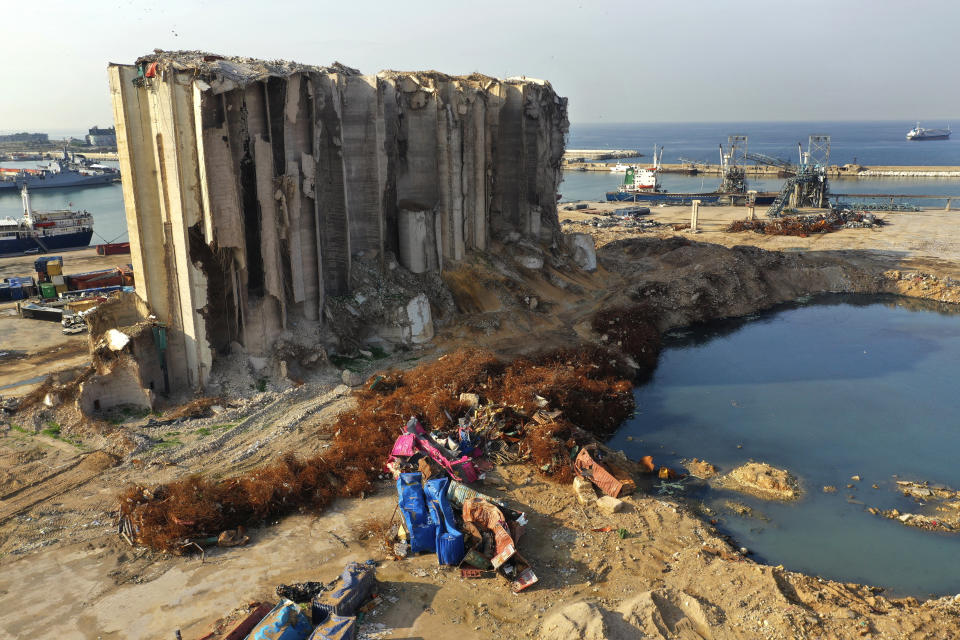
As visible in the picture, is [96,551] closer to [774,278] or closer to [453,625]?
[453,625]

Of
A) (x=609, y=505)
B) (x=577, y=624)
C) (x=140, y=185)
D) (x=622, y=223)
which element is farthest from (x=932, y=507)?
(x=622, y=223)

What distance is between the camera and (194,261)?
18.2m

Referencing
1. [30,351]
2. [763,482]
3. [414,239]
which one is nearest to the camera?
[763,482]

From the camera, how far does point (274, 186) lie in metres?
19.6

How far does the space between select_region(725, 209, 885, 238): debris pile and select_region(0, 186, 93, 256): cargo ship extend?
44.1 m

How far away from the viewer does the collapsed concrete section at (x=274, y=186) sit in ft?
58.6

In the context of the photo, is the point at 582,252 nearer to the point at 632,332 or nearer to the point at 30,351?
the point at 632,332

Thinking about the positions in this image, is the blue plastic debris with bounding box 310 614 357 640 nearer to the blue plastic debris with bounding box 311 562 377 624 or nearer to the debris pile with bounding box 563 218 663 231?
the blue plastic debris with bounding box 311 562 377 624

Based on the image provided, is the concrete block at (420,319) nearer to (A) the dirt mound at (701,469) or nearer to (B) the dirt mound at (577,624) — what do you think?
(A) the dirt mound at (701,469)

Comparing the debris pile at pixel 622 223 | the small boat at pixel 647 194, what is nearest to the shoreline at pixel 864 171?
the small boat at pixel 647 194

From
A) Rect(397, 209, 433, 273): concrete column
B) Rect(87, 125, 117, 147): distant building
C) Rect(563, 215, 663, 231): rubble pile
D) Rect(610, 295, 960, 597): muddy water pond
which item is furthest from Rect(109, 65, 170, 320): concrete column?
Rect(87, 125, 117, 147): distant building

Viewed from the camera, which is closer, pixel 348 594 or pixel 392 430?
pixel 348 594

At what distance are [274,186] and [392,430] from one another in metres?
Result: 8.10

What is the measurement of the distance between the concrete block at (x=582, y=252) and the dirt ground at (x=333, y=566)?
16.9 metres
